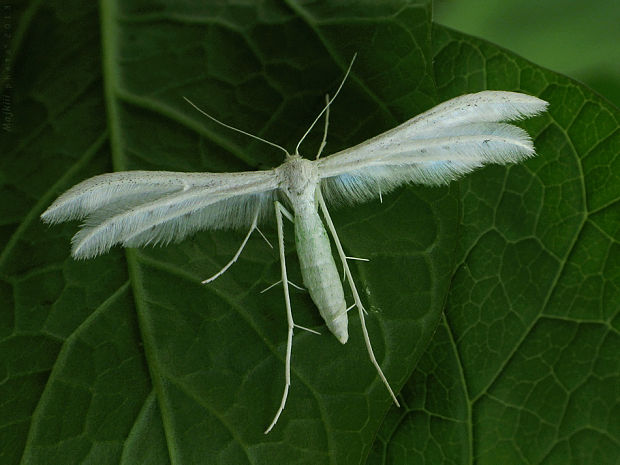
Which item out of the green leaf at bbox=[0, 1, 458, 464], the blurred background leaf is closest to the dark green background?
the green leaf at bbox=[0, 1, 458, 464]

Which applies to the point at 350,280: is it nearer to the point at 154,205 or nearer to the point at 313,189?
the point at 313,189

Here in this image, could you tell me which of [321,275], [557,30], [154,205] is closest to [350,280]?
[321,275]

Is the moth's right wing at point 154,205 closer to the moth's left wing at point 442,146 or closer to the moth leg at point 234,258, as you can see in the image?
the moth leg at point 234,258

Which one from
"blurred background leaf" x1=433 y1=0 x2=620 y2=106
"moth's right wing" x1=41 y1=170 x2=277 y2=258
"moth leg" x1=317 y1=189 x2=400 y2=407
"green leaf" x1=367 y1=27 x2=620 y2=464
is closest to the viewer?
"moth's right wing" x1=41 y1=170 x2=277 y2=258

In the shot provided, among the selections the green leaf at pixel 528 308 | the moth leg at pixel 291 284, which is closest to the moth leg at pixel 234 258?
the moth leg at pixel 291 284

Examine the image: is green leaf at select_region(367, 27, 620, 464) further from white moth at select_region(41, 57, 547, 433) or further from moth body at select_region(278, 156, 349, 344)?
moth body at select_region(278, 156, 349, 344)

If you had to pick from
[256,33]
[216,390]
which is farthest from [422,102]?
[216,390]

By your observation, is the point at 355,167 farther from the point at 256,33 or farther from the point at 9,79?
the point at 9,79
